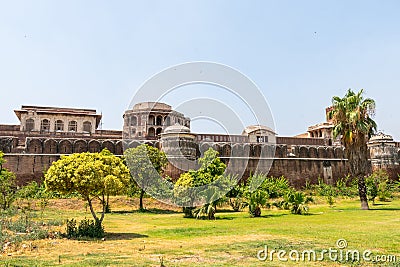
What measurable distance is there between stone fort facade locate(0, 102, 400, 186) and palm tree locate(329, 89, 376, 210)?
13.5m

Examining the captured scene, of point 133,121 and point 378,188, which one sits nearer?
point 378,188

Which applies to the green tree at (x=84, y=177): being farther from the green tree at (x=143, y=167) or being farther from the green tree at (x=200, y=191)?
the green tree at (x=143, y=167)

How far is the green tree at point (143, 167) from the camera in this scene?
75.7 ft

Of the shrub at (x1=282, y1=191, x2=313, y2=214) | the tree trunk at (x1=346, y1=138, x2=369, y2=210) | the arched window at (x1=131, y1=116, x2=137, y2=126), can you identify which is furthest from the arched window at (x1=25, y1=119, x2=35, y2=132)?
the tree trunk at (x1=346, y1=138, x2=369, y2=210)

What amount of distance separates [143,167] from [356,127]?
41.6ft

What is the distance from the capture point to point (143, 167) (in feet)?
76.3

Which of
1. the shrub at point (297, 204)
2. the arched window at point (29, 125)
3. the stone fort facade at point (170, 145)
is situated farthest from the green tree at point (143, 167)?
the arched window at point (29, 125)

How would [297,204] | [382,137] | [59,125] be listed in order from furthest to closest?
[59,125]
[382,137]
[297,204]

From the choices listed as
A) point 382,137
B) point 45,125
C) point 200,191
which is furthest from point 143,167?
point 382,137

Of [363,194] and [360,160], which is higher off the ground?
[360,160]

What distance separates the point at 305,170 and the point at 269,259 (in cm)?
3102

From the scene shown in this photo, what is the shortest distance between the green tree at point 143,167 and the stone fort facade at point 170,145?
6.08 meters

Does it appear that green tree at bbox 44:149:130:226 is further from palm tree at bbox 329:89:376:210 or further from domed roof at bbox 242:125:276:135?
domed roof at bbox 242:125:276:135

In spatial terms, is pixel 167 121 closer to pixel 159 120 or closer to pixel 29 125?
pixel 159 120
